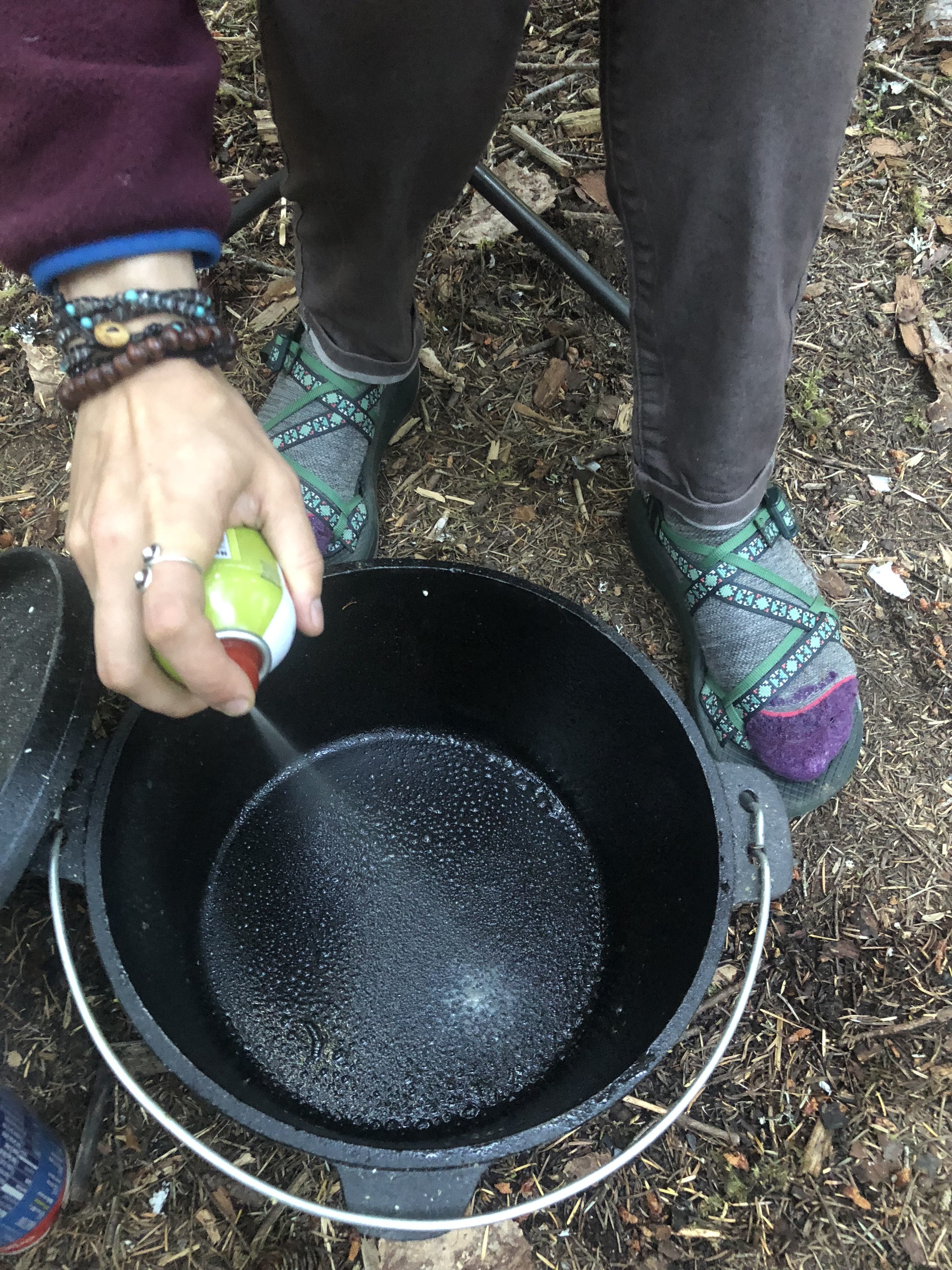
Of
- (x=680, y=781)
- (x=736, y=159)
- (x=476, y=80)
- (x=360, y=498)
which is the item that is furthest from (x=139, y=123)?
(x=680, y=781)

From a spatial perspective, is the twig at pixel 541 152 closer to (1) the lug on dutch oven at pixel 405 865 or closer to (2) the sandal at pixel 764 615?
(2) the sandal at pixel 764 615

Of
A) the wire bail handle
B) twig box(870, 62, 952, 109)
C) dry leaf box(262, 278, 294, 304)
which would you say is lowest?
Result: the wire bail handle

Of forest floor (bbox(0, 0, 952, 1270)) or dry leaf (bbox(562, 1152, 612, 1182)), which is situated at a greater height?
forest floor (bbox(0, 0, 952, 1270))

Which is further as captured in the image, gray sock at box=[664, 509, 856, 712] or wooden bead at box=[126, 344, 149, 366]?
gray sock at box=[664, 509, 856, 712]

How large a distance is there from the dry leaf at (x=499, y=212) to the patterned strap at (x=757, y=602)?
872 mm

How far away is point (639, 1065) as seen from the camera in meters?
0.85

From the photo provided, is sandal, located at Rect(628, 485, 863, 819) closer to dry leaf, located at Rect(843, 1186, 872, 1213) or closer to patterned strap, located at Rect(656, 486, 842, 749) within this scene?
patterned strap, located at Rect(656, 486, 842, 749)

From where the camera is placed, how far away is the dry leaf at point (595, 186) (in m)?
1.84

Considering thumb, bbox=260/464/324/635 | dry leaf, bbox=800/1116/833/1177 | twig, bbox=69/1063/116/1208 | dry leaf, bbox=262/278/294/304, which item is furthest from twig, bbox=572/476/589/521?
twig, bbox=69/1063/116/1208

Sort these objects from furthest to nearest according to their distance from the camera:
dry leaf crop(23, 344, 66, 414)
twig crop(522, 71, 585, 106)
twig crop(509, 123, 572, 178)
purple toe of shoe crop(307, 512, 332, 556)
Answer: twig crop(522, 71, 585, 106), twig crop(509, 123, 572, 178), dry leaf crop(23, 344, 66, 414), purple toe of shoe crop(307, 512, 332, 556)

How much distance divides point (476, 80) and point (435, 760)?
1.00m

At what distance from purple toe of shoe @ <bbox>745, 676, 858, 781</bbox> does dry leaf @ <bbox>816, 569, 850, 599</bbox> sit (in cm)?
26

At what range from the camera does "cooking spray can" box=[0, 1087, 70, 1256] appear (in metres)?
0.96

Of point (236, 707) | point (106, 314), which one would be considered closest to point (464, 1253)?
point (236, 707)
